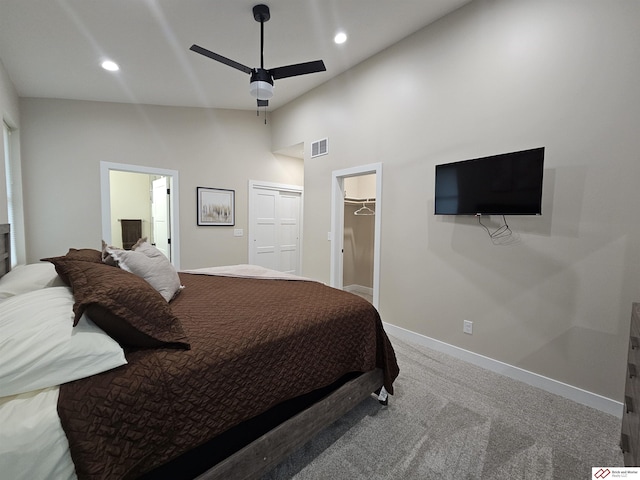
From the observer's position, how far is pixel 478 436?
1802mm

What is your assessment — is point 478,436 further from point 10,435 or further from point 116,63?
point 116,63

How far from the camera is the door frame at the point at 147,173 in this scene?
146 inches

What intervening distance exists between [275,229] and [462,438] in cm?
432

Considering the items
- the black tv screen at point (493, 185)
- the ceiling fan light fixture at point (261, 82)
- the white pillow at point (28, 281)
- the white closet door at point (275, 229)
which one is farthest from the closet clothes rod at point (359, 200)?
the white pillow at point (28, 281)

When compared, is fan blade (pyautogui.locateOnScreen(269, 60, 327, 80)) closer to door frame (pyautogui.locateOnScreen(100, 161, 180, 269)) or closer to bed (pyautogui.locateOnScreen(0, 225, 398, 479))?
bed (pyautogui.locateOnScreen(0, 225, 398, 479))

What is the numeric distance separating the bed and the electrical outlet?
3.97ft

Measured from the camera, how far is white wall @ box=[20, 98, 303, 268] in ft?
11.0

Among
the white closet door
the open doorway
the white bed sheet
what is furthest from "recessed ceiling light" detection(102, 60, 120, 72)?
the open doorway

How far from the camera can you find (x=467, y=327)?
9.14ft

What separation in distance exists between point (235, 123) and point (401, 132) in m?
2.85

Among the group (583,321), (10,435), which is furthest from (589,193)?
(10,435)

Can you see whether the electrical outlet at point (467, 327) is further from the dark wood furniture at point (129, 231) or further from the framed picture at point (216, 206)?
the dark wood furniture at point (129, 231)

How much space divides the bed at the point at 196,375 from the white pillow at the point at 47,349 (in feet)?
0.06

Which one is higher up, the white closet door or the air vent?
the air vent
